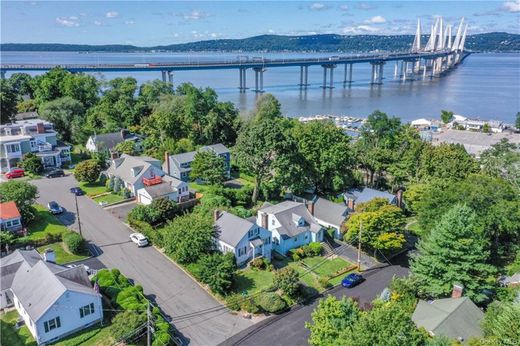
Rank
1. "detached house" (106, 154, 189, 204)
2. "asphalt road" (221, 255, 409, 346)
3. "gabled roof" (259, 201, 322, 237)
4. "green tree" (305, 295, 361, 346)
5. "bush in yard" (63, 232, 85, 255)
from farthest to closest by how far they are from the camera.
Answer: "detached house" (106, 154, 189, 204) < "gabled roof" (259, 201, 322, 237) < "bush in yard" (63, 232, 85, 255) < "asphalt road" (221, 255, 409, 346) < "green tree" (305, 295, 361, 346)

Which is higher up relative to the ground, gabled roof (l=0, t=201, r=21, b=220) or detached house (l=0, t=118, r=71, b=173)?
detached house (l=0, t=118, r=71, b=173)

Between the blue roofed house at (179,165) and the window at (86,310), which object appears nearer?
the window at (86,310)

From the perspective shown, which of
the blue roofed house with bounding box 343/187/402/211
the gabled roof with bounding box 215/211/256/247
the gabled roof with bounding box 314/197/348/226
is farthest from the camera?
the blue roofed house with bounding box 343/187/402/211

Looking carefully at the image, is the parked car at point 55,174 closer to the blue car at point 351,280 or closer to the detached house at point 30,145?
the detached house at point 30,145

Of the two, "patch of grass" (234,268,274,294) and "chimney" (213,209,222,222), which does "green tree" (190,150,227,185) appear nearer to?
"chimney" (213,209,222,222)

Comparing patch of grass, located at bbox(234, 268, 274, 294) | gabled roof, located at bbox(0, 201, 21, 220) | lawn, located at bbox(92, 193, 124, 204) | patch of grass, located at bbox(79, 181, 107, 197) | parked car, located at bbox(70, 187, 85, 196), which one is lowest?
patch of grass, located at bbox(234, 268, 274, 294)

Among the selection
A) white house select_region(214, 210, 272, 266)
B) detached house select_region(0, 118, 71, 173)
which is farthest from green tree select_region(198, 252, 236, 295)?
detached house select_region(0, 118, 71, 173)

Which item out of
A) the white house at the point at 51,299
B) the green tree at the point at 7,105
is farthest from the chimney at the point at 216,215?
the green tree at the point at 7,105
